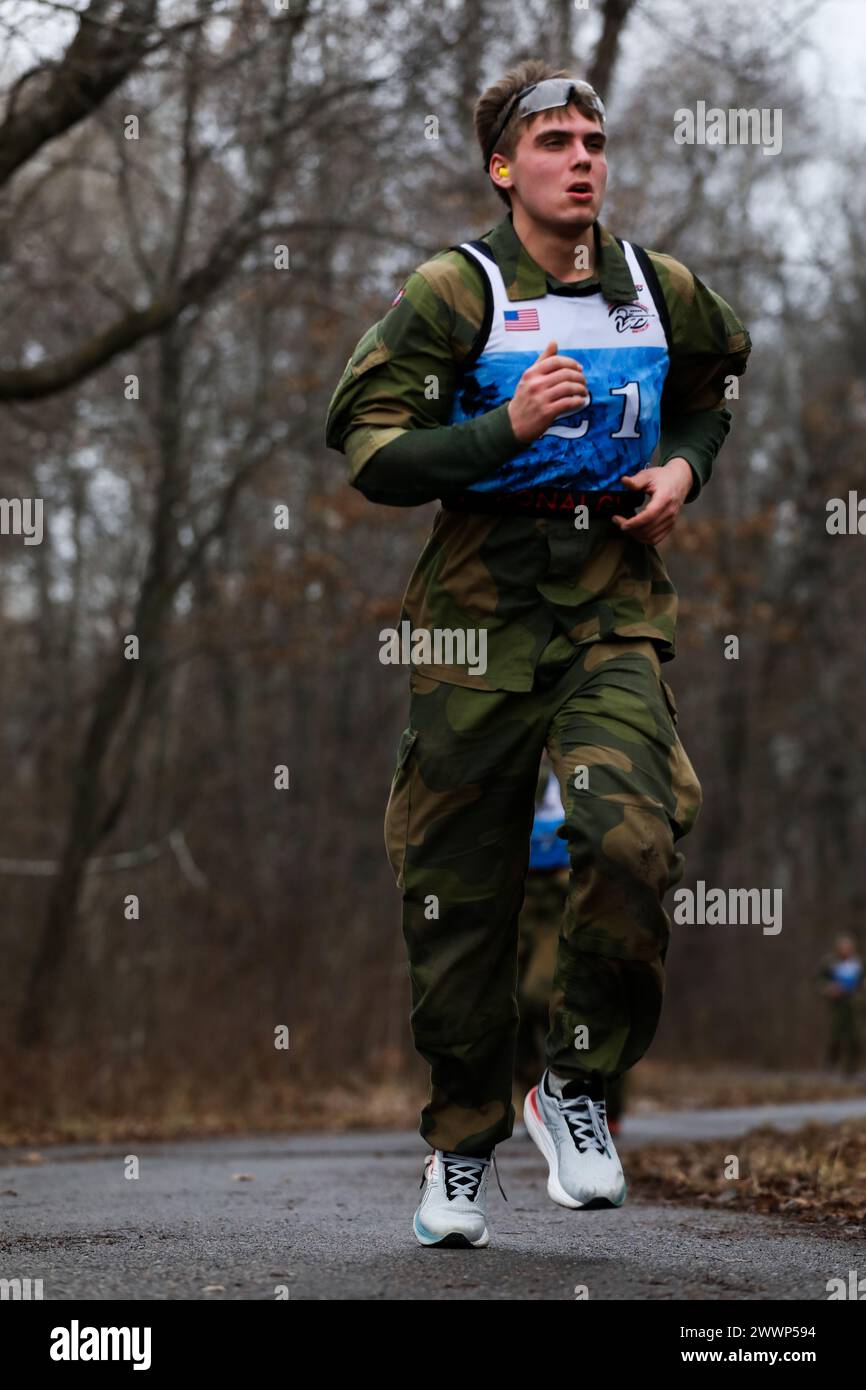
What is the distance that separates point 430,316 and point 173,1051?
10970 millimetres

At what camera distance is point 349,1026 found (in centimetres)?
1703

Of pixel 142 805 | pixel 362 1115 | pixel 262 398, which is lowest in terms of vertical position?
pixel 362 1115

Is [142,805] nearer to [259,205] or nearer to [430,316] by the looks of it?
[259,205]

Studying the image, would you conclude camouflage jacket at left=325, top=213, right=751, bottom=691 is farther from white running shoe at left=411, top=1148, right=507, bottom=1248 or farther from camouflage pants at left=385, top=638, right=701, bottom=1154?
white running shoe at left=411, top=1148, right=507, bottom=1248

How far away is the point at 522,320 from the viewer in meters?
4.32

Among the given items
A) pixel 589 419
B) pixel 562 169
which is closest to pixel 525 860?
pixel 589 419

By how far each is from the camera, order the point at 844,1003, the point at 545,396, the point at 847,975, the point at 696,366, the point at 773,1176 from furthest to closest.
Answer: the point at 844,1003, the point at 847,975, the point at 773,1176, the point at 696,366, the point at 545,396

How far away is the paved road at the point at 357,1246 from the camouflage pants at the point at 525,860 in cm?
39

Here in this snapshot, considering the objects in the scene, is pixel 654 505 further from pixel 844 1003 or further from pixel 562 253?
pixel 844 1003

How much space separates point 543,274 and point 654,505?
1.92 feet

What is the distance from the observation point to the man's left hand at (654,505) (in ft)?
13.9

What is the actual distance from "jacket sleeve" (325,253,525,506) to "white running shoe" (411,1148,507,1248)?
4.67 feet

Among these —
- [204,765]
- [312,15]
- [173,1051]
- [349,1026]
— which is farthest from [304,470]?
[312,15]

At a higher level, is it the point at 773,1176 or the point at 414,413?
the point at 414,413
